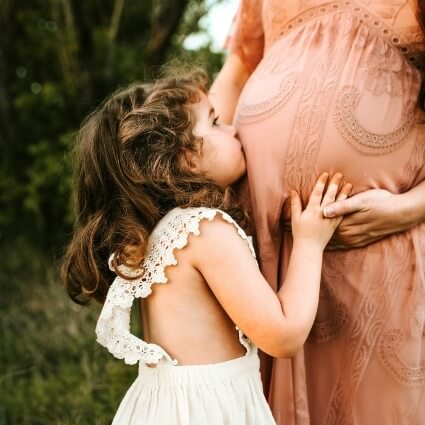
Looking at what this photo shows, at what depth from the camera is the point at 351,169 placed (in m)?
1.77

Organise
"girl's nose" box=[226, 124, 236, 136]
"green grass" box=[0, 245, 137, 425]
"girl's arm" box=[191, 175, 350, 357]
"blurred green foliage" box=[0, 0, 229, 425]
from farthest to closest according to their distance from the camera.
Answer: "blurred green foliage" box=[0, 0, 229, 425] → "green grass" box=[0, 245, 137, 425] → "girl's nose" box=[226, 124, 236, 136] → "girl's arm" box=[191, 175, 350, 357]

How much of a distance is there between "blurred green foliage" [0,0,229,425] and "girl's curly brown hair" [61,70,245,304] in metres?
2.11

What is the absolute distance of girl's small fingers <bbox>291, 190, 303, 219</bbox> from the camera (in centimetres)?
178

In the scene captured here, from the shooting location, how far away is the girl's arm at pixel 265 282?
164 cm

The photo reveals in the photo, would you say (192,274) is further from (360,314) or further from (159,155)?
(360,314)

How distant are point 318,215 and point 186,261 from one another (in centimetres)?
37

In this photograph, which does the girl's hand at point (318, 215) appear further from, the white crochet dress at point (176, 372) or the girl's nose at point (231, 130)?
the girl's nose at point (231, 130)

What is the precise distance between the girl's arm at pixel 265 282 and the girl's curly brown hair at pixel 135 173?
144 mm

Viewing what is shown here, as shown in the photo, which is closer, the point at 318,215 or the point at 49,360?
the point at 318,215

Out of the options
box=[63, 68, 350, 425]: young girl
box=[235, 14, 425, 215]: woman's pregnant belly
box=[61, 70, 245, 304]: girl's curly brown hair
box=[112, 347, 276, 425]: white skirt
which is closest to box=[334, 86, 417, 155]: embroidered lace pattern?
box=[235, 14, 425, 215]: woman's pregnant belly

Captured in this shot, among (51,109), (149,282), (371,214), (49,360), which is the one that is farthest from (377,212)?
(51,109)

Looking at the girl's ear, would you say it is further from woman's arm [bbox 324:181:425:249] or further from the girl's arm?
woman's arm [bbox 324:181:425:249]

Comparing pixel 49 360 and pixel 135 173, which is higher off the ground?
pixel 135 173

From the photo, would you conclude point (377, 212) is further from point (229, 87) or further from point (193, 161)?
point (229, 87)
